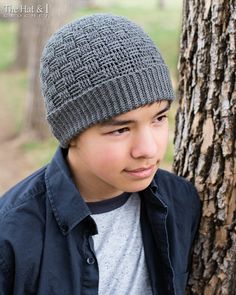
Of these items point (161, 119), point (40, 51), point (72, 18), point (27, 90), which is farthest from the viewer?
point (72, 18)

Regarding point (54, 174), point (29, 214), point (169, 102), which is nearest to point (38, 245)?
point (29, 214)

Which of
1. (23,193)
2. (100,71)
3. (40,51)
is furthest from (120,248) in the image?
(40,51)

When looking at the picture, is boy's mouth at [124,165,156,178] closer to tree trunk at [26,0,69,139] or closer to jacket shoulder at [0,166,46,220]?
jacket shoulder at [0,166,46,220]

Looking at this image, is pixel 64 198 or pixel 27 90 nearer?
pixel 64 198

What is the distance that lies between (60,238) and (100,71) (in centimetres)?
61

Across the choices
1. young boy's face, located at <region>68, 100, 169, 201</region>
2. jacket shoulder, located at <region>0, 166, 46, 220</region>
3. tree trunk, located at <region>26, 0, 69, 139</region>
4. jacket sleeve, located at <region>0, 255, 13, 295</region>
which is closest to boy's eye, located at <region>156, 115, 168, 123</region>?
young boy's face, located at <region>68, 100, 169, 201</region>

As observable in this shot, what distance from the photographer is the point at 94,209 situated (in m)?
2.16

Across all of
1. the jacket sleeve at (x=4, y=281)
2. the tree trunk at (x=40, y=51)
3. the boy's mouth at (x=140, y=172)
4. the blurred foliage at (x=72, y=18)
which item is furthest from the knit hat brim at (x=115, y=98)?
the tree trunk at (x=40, y=51)

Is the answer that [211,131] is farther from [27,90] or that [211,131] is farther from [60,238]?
[27,90]

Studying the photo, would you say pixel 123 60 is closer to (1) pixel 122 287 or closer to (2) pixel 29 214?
(2) pixel 29 214

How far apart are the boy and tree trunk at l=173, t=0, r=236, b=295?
200 millimetres

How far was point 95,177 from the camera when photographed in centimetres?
214

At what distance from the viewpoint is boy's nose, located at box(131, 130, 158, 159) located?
191cm

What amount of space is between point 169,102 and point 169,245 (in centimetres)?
57
